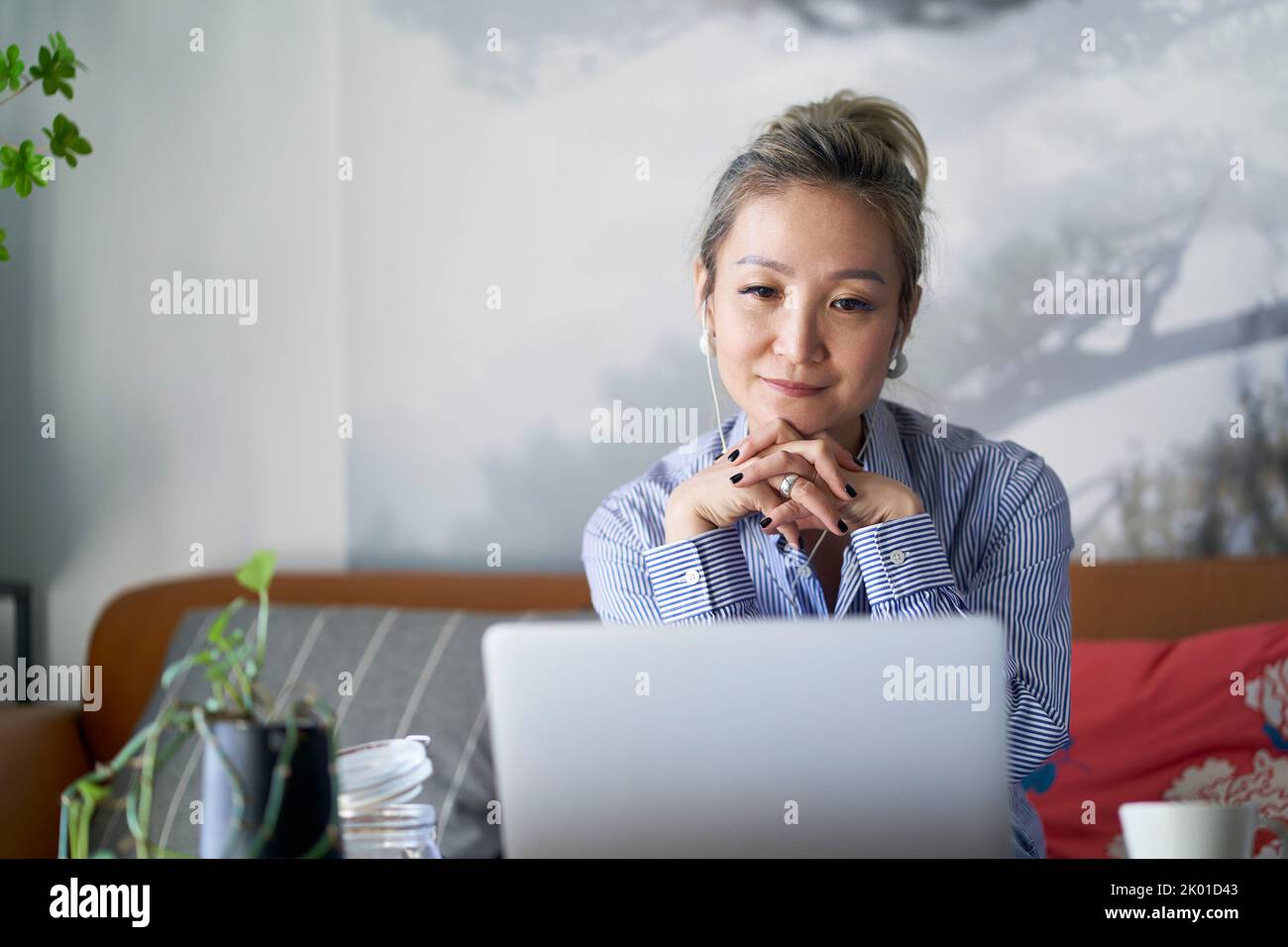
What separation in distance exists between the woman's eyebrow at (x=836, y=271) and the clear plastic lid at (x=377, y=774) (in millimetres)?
741

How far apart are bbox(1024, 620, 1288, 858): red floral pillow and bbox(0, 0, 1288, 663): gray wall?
0.50 m

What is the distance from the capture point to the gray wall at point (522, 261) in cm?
245

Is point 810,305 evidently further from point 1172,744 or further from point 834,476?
point 1172,744

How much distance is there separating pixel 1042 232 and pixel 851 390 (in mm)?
1230

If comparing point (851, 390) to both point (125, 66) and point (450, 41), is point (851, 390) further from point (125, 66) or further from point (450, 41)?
point (125, 66)

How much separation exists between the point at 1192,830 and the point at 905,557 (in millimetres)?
514

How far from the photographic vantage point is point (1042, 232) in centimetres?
249

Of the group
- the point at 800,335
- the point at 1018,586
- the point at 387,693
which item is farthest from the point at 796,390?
the point at 387,693

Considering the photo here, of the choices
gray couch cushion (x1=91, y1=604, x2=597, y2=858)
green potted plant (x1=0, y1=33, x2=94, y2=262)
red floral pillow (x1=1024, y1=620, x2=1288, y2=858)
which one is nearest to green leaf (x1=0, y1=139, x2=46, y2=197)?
green potted plant (x1=0, y1=33, x2=94, y2=262)

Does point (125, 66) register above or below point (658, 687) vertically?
above

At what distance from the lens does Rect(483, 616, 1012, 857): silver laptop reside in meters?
0.81

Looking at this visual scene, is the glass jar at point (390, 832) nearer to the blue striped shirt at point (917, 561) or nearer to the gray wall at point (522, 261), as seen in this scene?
the blue striped shirt at point (917, 561)

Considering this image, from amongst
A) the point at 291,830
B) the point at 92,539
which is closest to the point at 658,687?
the point at 291,830

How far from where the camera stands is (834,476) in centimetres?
131
